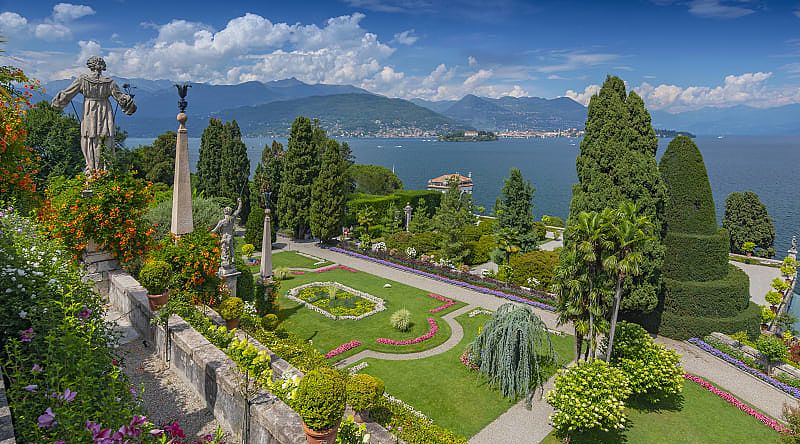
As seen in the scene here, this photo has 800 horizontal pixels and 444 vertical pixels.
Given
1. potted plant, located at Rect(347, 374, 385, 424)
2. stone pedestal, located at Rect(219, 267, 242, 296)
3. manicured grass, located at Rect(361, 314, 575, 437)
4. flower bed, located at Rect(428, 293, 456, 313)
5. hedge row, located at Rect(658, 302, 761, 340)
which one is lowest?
flower bed, located at Rect(428, 293, 456, 313)

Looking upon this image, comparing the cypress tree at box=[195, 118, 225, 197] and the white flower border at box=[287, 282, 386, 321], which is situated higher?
the cypress tree at box=[195, 118, 225, 197]

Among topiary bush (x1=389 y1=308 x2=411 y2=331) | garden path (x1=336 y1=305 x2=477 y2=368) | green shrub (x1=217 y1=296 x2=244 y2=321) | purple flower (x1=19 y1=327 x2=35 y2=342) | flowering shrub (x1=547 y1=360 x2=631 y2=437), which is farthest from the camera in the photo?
topiary bush (x1=389 y1=308 x2=411 y2=331)

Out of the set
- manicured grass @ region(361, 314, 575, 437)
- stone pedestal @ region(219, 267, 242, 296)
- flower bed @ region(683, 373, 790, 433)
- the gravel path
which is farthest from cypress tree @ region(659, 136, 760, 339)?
the gravel path

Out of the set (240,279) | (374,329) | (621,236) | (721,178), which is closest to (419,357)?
(374,329)

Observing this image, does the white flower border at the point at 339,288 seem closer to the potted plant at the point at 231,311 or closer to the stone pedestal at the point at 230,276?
the stone pedestal at the point at 230,276

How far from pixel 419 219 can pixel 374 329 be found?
19648 millimetres

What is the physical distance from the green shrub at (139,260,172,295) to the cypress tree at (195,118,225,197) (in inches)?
1283

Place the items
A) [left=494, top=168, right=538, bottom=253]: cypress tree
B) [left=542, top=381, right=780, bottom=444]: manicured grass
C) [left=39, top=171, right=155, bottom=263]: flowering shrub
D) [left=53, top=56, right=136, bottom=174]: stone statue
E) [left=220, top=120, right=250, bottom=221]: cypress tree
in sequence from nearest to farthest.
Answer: [left=39, top=171, right=155, bottom=263]: flowering shrub, [left=53, top=56, right=136, bottom=174]: stone statue, [left=542, top=381, right=780, bottom=444]: manicured grass, [left=494, top=168, right=538, bottom=253]: cypress tree, [left=220, top=120, right=250, bottom=221]: cypress tree

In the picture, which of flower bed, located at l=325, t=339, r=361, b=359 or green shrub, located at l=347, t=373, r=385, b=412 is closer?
green shrub, located at l=347, t=373, r=385, b=412

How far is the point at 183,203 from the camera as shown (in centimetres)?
1182

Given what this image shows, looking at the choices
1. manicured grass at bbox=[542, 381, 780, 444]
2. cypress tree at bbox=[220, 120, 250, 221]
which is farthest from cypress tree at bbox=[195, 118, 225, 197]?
manicured grass at bbox=[542, 381, 780, 444]

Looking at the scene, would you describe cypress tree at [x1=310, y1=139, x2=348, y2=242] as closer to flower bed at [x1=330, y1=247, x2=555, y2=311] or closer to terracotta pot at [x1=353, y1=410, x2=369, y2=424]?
flower bed at [x1=330, y1=247, x2=555, y2=311]

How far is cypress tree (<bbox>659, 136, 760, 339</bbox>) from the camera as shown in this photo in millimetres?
18406

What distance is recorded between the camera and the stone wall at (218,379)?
6.09 metres
